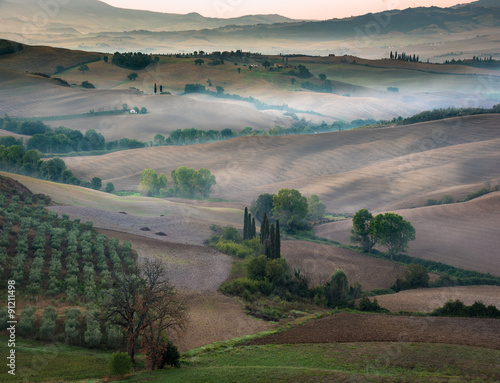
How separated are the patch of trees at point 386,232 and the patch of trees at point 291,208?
12.1 metres

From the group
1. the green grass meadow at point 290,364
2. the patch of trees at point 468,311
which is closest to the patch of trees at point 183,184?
the patch of trees at point 468,311

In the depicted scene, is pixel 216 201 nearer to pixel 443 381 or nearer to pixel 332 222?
pixel 332 222

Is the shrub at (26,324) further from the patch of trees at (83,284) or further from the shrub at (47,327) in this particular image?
the shrub at (47,327)

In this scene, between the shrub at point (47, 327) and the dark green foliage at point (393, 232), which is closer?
the shrub at point (47, 327)

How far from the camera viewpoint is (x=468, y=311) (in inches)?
1677

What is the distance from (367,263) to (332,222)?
68.7 feet

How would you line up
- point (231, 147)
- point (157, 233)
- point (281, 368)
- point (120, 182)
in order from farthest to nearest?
point (231, 147)
point (120, 182)
point (157, 233)
point (281, 368)

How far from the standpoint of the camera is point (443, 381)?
2689 centimetres

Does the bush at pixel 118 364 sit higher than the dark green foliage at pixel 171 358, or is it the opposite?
the bush at pixel 118 364

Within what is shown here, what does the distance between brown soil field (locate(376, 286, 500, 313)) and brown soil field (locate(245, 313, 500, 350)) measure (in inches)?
198

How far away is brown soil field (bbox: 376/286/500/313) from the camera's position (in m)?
47.1

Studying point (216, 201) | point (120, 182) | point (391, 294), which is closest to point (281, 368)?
point (391, 294)

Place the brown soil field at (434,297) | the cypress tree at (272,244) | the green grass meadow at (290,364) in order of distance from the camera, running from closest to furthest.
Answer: the green grass meadow at (290,364) < the brown soil field at (434,297) < the cypress tree at (272,244)

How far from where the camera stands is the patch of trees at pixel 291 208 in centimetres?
8238
